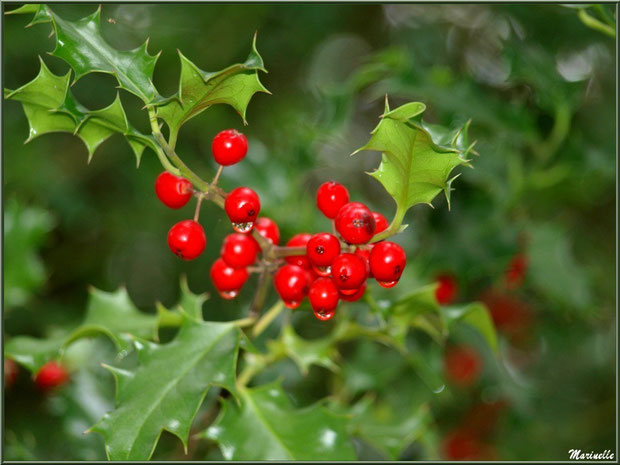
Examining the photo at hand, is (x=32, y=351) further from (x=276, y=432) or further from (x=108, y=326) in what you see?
(x=276, y=432)

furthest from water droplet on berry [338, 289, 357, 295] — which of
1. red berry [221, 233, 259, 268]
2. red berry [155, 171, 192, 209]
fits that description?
red berry [155, 171, 192, 209]

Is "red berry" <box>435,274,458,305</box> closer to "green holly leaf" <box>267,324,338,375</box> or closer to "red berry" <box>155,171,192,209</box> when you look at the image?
"green holly leaf" <box>267,324,338,375</box>

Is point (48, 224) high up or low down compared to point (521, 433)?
up

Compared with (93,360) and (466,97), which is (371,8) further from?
(93,360)

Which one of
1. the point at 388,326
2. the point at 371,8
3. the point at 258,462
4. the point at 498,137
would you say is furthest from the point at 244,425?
the point at 371,8

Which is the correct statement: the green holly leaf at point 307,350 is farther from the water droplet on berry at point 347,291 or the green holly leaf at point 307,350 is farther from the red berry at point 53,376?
the red berry at point 53,376
